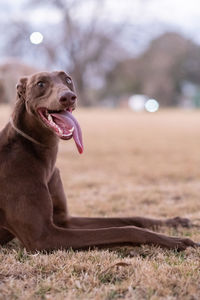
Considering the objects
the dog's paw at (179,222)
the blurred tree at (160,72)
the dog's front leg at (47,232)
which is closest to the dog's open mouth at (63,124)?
the dog's front leg at (47,232)

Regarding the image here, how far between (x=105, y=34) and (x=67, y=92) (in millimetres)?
28969

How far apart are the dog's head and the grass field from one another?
0.72 metres

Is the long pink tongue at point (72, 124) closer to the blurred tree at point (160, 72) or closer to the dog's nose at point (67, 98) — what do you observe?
the dog's nose at point (67, 98)

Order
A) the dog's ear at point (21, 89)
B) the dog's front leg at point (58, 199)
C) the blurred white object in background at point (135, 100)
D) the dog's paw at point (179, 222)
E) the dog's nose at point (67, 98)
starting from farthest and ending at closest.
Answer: the blurred white object in background at point (135, 100)
the dog's paw at point (179, 222)
the dog's front leg at point (58, 199)
the dog's ear at point (21, 89)
the dog's nose at point (67, 98)

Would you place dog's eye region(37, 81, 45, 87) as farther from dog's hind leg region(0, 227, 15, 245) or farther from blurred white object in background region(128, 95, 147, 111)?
blurred white object in background region(128, 95, 147, 111)

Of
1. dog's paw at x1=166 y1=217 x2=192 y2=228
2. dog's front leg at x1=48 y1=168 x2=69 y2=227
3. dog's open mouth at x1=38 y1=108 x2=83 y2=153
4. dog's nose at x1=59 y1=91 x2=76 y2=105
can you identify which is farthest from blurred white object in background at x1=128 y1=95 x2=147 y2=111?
dog's nose at x1=59 y1=91 x2=76 y2=105

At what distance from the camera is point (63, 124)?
2.74 metres

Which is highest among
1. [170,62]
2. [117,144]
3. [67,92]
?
[170,62]

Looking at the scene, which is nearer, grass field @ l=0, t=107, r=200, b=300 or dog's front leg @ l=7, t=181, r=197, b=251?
grass field @ l=0, t=107, r=200, b=300

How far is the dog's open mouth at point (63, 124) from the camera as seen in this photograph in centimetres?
270

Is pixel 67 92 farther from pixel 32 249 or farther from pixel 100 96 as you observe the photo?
pixel 100 96

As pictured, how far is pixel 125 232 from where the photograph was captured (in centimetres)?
284

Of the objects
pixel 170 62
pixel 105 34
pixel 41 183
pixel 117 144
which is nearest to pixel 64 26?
pixel 105 34

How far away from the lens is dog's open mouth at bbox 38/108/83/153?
8.84ft
